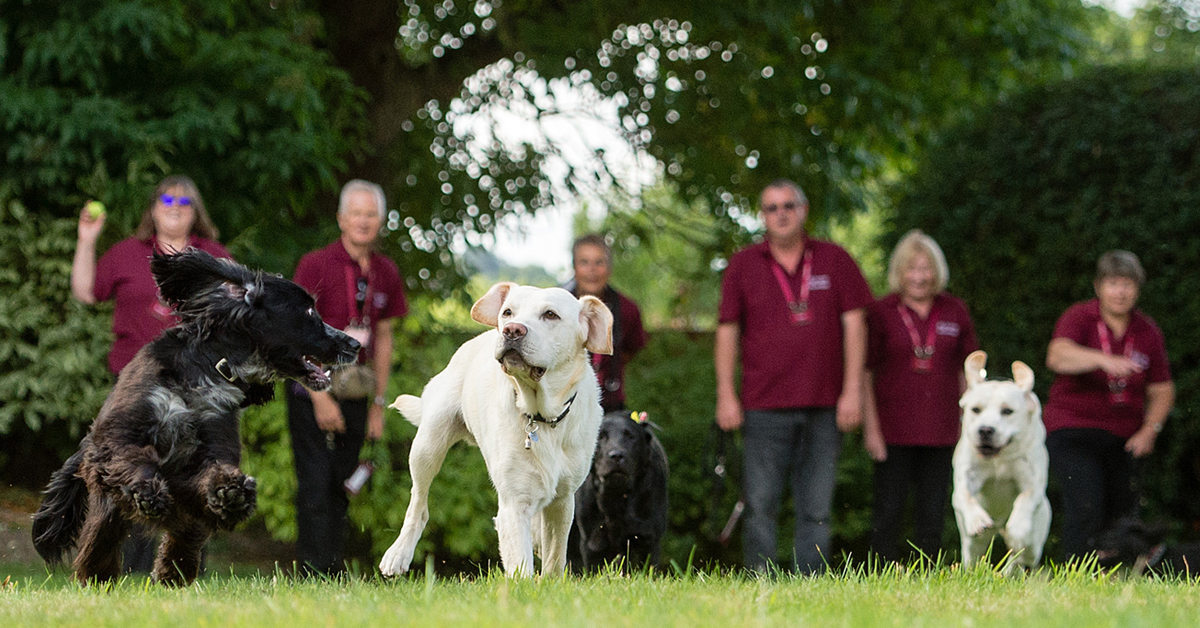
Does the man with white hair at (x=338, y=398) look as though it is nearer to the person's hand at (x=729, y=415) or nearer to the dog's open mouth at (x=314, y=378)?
the dog's open mouth at (x=314, y=378)

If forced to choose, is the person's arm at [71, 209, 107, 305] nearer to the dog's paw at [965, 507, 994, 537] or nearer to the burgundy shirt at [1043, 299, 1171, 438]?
the dog's paw at [965, 507, 994, 537]

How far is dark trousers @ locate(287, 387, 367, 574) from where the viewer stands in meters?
6.58

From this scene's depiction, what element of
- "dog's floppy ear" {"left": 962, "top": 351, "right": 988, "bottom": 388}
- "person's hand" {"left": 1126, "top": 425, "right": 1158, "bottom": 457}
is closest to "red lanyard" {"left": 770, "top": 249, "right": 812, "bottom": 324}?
"dog's floppy ear" {"left": 962, "top": 351, "right": 988, "bottom": 388}

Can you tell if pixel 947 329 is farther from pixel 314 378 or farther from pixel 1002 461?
pixel 314 378

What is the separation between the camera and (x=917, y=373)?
23.5 feet

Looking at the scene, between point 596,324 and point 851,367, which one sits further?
point 851,367

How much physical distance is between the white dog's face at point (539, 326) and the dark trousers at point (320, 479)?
2109 millimetres

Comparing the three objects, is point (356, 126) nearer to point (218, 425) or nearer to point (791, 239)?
point (791, 239)

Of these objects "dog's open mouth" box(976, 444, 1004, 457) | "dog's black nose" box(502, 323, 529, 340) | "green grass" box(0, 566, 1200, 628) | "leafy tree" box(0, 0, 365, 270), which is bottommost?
"green grass" box(0, 566, 1200, 628)

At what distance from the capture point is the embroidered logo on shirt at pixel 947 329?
23.7 ft

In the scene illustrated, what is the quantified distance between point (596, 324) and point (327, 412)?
84.5 inches

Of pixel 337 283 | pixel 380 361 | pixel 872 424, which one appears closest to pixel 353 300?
pixel 337 283

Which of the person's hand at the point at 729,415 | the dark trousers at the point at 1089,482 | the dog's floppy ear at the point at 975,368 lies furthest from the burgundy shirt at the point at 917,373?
the person's hand at the point at 729,415

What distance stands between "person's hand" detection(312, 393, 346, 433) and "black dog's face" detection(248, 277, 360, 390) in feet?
4.58
